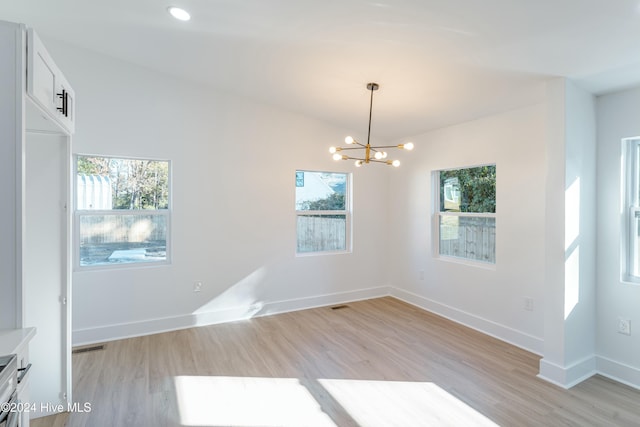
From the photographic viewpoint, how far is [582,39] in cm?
215

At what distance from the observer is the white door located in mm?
2148

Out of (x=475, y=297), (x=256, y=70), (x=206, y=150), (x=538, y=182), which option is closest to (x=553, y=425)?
(x=475, y=297)

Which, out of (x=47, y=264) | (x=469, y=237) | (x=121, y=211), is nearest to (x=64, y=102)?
(x=47, y=264)

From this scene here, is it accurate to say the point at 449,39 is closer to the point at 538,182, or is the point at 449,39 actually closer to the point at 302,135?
the point at 538,182

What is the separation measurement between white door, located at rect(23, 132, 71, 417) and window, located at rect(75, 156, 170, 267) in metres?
1.45

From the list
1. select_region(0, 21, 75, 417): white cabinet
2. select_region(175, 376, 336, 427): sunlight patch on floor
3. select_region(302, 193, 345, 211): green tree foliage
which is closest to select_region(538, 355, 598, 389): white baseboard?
select_region(175, 376, 336, 427): sunlight patch on floor

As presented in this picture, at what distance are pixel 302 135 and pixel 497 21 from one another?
2920mm

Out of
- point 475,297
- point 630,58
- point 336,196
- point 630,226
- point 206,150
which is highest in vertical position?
point 630,58

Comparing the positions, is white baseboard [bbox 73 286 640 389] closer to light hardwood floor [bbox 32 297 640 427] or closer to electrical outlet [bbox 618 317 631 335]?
light hardwood floor [bbox 32 297 640 427]

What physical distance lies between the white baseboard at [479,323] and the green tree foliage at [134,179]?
376cm

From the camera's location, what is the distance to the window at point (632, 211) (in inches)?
112

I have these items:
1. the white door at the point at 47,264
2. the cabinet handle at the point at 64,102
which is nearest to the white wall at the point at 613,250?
the cabinet handle at the point at 64,102

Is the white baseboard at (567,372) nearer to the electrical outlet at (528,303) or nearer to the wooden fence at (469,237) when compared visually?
the electrical outlet at (528,303)

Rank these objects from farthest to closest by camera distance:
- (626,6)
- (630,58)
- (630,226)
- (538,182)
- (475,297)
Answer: (475,297)
(538,182)
(630,226)
(630,58)
(626,6)
